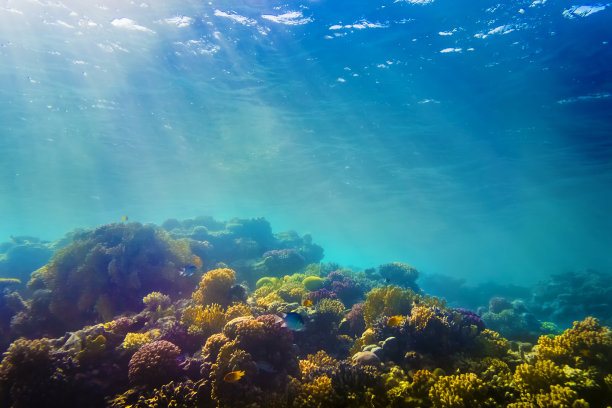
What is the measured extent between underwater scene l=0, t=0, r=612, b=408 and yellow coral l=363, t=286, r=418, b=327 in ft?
0.19

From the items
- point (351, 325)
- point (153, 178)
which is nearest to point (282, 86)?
point (351, 325)

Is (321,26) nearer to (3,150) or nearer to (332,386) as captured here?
(332,386)

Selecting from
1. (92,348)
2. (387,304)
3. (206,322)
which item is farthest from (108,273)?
(387,304)

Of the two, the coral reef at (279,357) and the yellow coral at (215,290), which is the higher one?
the yellow coral at (215,290)

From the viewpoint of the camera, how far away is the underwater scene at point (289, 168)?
4.69 metres

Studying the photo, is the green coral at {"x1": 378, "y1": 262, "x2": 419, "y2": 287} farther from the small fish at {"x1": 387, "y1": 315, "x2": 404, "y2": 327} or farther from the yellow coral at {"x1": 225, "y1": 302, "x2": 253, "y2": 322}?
the yellow coral at {"x1": 225, "y1": 302, "x2": 253, "y2": 322}

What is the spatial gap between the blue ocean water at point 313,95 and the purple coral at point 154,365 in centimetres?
1176

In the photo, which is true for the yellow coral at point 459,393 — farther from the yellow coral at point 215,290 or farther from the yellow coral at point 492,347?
the yellow coral at point 215,290

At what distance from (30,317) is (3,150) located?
75.4 feet

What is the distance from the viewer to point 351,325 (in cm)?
788

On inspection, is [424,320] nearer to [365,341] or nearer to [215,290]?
[365,341]

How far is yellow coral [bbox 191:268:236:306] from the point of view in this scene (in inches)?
313

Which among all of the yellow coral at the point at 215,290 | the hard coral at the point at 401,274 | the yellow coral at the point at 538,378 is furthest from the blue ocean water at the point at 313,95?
the yellow coral at the point at 538,378

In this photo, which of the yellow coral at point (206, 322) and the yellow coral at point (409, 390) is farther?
the yellow coral at point (206, 322)
